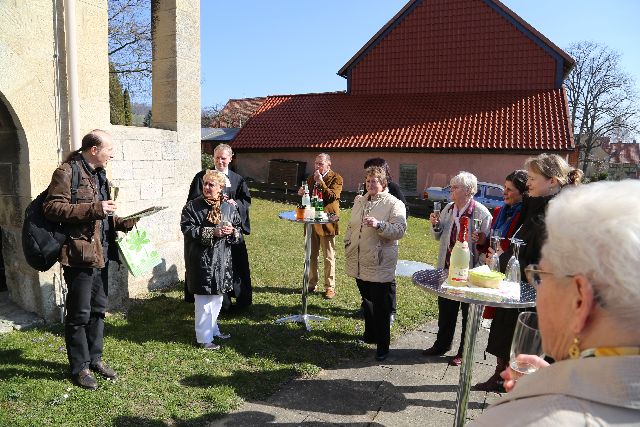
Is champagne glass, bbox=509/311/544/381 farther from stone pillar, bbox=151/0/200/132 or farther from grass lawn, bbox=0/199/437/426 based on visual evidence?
stone pillar, bbox=151/0/200/132

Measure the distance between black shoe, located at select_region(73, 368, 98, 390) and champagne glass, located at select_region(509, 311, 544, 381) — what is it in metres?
3.44

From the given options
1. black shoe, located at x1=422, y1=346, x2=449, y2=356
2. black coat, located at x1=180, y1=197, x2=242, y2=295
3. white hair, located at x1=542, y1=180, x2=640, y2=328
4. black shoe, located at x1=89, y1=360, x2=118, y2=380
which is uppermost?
white hair, located at x1=542, y1=180, x2=640, y2=328

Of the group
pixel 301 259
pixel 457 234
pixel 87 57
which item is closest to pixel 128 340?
pixel 87 57

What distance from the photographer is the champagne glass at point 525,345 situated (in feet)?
6.11

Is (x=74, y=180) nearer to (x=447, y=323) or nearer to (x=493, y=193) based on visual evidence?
(x=447, y=323)

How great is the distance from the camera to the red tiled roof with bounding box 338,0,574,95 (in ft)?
68.7

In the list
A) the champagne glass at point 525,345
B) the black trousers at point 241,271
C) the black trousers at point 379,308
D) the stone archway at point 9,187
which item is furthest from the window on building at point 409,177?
the champagne glass at point 525,345

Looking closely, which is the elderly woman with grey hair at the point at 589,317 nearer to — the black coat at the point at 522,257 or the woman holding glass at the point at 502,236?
the black coat at the point at 522,257

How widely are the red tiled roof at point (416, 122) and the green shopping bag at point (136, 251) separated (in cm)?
1714

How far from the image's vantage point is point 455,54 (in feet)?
72.5

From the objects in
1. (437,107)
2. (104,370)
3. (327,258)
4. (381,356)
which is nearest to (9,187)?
(104,370)

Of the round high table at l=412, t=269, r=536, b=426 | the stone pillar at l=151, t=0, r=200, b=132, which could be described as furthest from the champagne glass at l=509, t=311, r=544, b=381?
the stone pillar at l=151, t=0, r=200, b=132

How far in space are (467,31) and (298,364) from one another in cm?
2103

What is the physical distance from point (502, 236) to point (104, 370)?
370 cm
